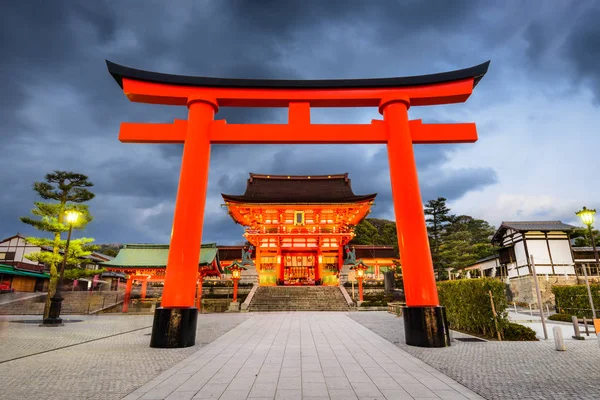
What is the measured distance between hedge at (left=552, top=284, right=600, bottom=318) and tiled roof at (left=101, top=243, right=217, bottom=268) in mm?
18911

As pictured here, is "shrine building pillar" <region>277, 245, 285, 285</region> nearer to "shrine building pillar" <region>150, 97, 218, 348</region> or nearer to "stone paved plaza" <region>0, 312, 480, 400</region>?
"stone paved plaza" <region>0, 312, 480, 400</region>

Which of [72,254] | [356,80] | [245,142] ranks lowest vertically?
[72,254]

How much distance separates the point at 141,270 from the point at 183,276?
1604cm

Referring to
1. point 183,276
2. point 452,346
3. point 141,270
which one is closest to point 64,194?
point 141,270

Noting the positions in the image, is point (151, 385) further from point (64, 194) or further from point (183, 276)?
point (64, 194)

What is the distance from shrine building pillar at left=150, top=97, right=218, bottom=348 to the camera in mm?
6422

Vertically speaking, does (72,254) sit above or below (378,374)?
above

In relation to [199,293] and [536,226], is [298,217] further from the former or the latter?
[536,226]

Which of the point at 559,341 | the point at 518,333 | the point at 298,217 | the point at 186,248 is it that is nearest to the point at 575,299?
the point at 518,333

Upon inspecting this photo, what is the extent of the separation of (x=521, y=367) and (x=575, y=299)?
479 inches

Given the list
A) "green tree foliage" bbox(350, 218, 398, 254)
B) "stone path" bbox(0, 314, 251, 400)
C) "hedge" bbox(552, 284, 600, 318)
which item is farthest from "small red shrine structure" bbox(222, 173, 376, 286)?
"green tree foliage" bbox(350, 218, 398, 254)

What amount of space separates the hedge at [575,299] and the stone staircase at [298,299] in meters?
11.0

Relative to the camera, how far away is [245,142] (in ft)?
25.8

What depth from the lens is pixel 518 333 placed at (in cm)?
780
